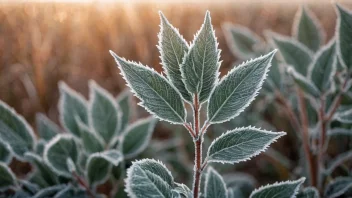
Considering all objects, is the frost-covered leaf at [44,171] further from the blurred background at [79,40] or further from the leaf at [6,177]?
the blurred background at [79,40]

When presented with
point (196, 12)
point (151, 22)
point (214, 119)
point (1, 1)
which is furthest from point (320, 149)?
point (196, 12)

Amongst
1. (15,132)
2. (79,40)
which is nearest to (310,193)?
(15,132)

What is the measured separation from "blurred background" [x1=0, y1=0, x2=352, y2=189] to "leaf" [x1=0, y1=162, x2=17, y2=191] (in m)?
0.67

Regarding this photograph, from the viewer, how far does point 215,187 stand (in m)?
0.63

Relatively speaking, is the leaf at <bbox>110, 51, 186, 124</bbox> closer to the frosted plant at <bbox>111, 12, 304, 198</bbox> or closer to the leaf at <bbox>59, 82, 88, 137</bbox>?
the frosted plant at <bbox>111, 12, 304, 198</bbox>

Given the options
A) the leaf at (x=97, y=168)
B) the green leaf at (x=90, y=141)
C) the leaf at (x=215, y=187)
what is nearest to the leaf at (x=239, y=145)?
the leaf at (x=215, y=187)

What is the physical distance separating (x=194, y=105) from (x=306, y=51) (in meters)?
0.48

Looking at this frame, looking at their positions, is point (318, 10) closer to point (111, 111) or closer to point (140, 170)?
point (111, 111)

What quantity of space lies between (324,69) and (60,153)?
513mm

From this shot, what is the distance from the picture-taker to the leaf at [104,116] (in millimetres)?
898

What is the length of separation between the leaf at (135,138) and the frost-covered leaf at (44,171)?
0.50 feet

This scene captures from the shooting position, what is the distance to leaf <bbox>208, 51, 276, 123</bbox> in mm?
503

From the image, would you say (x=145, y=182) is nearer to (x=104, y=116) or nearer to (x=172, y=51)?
(x=172, y=51)

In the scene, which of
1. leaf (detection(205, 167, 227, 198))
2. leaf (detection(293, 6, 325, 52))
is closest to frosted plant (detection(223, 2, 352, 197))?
leaf (detection(293, 6, 325, 52))
